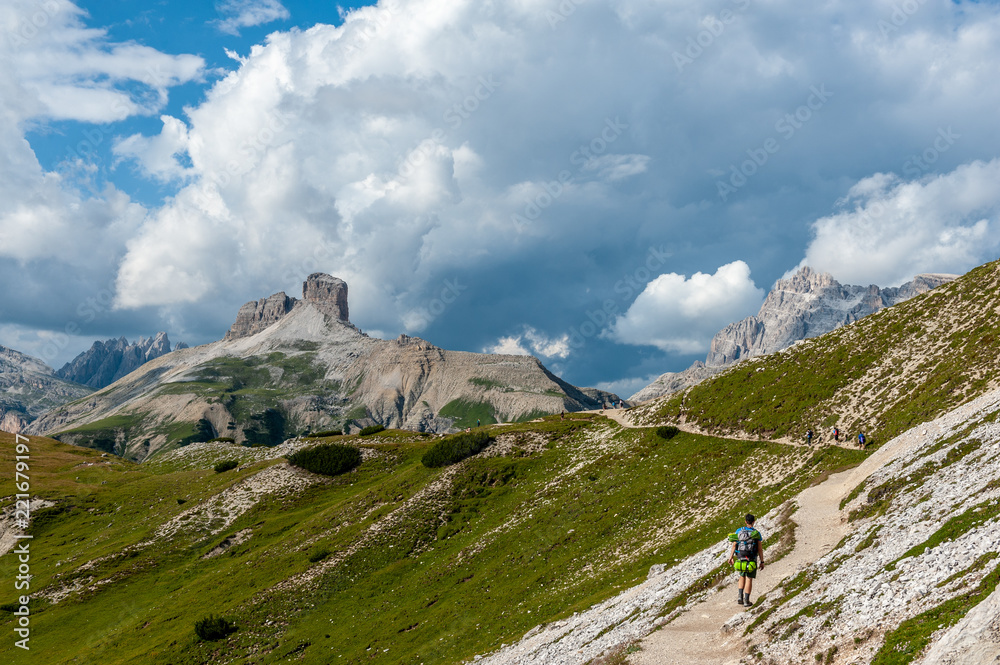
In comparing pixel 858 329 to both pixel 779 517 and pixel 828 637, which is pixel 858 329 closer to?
pixel 779 517

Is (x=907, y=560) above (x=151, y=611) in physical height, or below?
below

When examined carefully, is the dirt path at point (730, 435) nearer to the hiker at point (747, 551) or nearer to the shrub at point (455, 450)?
the shrub at point (455, 450)

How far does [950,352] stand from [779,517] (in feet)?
→ 112

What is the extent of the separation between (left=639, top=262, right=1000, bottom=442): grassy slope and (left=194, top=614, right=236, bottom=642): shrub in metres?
59.5

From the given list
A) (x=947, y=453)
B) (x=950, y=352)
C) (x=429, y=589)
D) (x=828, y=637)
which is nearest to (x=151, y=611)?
(x=429, y=589)

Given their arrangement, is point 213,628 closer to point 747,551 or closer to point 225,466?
point 747,551

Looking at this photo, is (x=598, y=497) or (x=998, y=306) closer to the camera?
(x=998, y=306)

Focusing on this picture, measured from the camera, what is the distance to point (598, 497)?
65.6 m

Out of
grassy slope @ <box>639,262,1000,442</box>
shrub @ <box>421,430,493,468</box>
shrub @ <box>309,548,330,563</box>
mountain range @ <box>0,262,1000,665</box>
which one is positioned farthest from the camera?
shrub @ <box>421,430,493,468</box>

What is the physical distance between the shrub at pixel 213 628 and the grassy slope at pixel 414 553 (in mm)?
876

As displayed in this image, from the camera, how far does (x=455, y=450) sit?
87.0m

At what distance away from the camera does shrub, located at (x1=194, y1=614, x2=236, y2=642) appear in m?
57.7

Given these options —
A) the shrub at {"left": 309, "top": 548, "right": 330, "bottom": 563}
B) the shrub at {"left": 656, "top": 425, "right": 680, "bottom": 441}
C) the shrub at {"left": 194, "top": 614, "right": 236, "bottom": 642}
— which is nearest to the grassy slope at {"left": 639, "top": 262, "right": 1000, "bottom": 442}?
the shrub at {"left": 656, "top": 425, "right": 680, "bottom": 441}

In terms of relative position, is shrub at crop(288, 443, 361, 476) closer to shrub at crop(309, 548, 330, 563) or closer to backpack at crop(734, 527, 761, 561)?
shrub at crop(309, 548, 330, 563)
